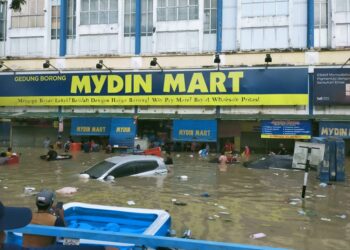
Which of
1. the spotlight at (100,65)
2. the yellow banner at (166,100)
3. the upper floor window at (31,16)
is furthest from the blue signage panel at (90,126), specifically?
the upper floor window at (31,16)

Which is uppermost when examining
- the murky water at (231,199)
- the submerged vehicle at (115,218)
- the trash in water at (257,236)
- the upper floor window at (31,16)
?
the upper floor window at (31,16)

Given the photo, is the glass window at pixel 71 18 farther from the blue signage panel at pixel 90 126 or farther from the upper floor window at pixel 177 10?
the blue signage panel at pixel 90 126

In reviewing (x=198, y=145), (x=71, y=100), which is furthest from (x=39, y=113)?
(x=198, y=145)

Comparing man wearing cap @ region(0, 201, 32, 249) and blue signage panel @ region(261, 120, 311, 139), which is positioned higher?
blue signage panel @ region(261, 120, 311, 139)

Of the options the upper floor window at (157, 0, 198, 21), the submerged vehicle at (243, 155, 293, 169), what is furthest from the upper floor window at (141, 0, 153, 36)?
the submerged vehicle at (243, 155, 293, 169)

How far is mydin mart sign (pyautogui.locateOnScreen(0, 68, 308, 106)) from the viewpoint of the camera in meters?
33.3

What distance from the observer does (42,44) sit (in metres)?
40.6

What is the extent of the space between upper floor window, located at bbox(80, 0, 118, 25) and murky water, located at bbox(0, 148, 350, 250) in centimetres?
2064

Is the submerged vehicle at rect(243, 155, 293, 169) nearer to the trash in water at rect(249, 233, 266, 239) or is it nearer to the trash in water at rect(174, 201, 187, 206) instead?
the trash in water at rect(174, 201, 187, 206)

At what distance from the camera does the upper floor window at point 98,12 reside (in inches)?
1537

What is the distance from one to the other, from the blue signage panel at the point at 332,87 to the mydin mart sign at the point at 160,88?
94 cm

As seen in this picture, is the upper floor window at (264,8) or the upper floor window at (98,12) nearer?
the upper floor window at (264,8)

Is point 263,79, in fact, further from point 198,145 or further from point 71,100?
point 71,100

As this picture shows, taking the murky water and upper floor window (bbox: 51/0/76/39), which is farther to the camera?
upper floor window (bbox: 51/0/76/39)
